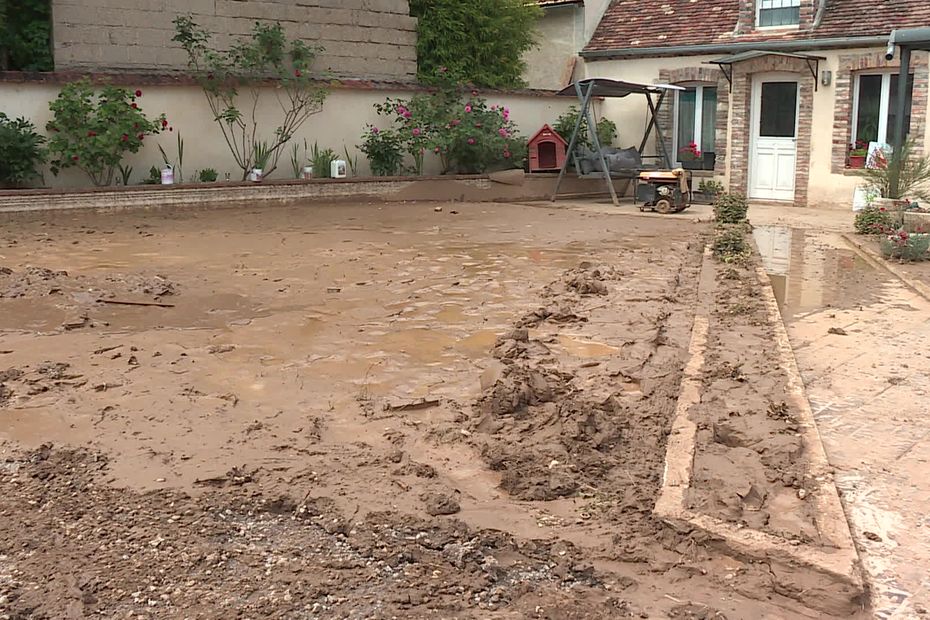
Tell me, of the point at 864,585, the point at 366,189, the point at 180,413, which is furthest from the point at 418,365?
the point at 366,189

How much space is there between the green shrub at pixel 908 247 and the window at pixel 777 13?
839cm

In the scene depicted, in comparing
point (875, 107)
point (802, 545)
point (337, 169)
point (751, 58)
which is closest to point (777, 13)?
point (751, 58)

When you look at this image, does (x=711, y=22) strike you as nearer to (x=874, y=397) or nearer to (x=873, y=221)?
(x=873, y=221)

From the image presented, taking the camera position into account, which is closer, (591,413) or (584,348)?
(591,413)

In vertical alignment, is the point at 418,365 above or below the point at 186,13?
below

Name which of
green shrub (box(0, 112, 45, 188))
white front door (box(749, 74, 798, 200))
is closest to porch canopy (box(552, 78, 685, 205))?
white front door (box(749, 74, 798, 200))

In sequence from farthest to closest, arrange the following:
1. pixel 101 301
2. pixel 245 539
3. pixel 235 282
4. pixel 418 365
A: pixel 235 282 → pixel 101 301 → pixel 418 365 → pixel 245 539

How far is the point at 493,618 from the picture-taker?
2.83m

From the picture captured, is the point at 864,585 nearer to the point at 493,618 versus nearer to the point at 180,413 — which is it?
the point at 493,618

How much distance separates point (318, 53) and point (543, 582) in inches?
600

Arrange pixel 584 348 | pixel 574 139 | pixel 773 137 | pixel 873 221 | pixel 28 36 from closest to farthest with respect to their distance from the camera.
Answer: pixel 584 348, pixel 873 221, pixel 28 36, pixel 574 139, pixel 773 137

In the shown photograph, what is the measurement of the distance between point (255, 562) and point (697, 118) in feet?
56.1

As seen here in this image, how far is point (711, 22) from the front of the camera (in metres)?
Result: 18.2

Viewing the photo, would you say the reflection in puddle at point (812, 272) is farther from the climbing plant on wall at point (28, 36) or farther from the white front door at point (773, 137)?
the climbing plant on wall at point (28, 36)
